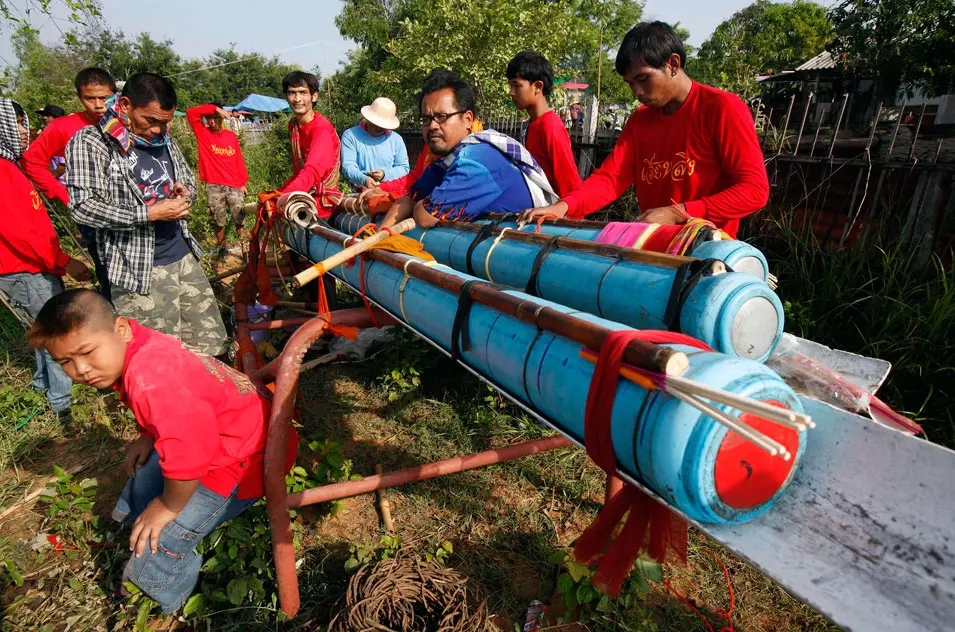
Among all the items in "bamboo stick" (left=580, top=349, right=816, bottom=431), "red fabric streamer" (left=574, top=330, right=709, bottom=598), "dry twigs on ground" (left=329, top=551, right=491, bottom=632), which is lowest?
"dry twigs on ground" (left=329, top=551, right=491, bottom=632)

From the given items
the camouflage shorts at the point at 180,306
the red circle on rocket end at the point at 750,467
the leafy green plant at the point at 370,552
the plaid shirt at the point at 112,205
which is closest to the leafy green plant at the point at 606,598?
the leafy green plant at the point at 370,552

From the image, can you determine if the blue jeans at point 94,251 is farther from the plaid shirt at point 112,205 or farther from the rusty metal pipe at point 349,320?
the rusty metal pipe at point 349,320

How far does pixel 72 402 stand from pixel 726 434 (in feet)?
15.1

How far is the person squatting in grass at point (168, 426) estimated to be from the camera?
5.60 feet

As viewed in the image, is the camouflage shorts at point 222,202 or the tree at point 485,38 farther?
the tree at point 485,38

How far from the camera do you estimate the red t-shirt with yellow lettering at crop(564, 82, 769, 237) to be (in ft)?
7.41

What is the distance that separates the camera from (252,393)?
7.07ft

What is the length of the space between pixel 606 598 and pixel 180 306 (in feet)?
10.9

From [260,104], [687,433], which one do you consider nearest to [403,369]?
[687,433]

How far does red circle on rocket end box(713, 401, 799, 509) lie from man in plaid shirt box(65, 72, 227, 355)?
338 centimetres

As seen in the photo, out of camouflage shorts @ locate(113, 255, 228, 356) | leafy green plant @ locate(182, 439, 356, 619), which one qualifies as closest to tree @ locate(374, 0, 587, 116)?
camouflage shorts @ locate(113, 255, 228, 356)

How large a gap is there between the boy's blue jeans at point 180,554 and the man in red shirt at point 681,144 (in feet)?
6.18

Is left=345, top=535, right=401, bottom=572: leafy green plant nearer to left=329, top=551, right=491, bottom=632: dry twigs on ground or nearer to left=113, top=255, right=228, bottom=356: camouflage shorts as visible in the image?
left=329, top=551, right=491, bottom=632: dry twigs on ground

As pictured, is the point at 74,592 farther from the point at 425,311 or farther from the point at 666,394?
the point at 666,394
